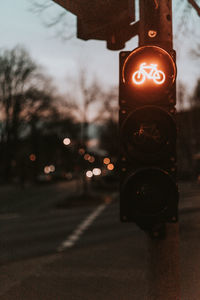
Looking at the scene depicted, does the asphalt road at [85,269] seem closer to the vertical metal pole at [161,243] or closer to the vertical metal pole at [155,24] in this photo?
the vertical metal pole at [161,243]

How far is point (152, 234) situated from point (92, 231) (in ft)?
35.5

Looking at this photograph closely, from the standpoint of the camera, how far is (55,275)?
19.5 ft

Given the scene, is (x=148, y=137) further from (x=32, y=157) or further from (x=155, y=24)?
(x=32, y=157)

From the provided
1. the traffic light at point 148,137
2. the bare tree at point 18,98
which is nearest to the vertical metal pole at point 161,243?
the traffic light at point 148,137

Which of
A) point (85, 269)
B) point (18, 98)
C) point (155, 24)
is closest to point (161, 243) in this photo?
point (155, 24)

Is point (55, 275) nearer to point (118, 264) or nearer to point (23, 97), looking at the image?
point (118, 264)

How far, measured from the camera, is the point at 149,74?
99.5 inches

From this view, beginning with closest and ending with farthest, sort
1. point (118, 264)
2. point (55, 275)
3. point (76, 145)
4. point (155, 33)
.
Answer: point (155, 33) < point (55, 275) < point (118, 264) < point (76, 145)

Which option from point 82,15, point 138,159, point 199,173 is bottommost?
point 199,173

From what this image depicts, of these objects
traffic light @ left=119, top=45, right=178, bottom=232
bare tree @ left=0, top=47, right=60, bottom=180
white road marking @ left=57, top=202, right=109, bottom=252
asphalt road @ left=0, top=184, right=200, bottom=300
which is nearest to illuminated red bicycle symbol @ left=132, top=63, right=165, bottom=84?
traffic light @ left=119, top=45, right=178, bottom=232

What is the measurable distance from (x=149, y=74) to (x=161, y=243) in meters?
1.10

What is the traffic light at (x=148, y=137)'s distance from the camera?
2.45 meters

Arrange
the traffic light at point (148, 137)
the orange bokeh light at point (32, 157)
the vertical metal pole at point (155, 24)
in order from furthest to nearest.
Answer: the orange bokeh light at point (32, 157) → the vertical metal pole at point (155, 24) → the traffic light at point (148, 137)

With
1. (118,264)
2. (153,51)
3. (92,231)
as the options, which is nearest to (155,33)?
(153,51)
